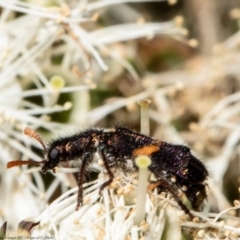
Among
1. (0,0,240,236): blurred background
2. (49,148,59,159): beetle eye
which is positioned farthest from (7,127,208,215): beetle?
(0,0,240,236): blurred background

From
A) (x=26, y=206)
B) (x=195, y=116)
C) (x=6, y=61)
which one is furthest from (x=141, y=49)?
(x=26, y=206)

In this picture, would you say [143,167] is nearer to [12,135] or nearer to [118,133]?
[118,133]

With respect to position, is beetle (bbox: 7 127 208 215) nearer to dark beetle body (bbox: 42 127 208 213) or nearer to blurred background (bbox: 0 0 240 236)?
dark beetle body (bbox: 42 127 208 213)

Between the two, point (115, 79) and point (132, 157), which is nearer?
point (132, 157)

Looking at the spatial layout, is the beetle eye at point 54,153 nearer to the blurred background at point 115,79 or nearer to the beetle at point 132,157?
the beetle at point 132,157

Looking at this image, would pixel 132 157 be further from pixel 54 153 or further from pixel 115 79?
pixel 115 79

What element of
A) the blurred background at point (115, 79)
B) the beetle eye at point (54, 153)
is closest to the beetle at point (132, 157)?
the beetle eye at point (54, 153)

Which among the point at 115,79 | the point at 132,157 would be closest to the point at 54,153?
the point at 132,157
